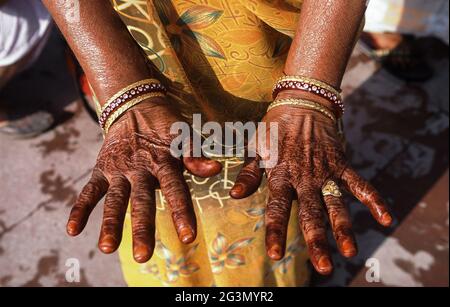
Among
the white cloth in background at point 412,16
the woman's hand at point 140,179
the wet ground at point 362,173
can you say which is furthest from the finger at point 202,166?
the white cloth in background at point 412,16

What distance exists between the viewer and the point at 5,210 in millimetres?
2258

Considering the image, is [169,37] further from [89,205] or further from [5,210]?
[5,210]

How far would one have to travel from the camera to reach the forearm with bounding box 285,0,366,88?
4.03 ft

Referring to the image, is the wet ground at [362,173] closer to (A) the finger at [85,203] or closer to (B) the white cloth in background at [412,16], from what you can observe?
(B) the white cloth in background at [412,16]

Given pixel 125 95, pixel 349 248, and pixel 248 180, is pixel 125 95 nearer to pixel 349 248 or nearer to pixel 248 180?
pixel 248 180

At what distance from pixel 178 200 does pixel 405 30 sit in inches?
105

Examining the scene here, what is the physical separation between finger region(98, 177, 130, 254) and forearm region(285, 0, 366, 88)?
558mm

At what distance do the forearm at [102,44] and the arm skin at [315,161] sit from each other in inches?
16.3

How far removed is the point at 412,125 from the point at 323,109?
1684 mm

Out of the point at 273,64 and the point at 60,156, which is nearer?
the point at 273,64

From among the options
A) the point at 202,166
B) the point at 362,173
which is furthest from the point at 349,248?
the point at 362,173

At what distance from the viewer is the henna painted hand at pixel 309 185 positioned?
1.02 meters
